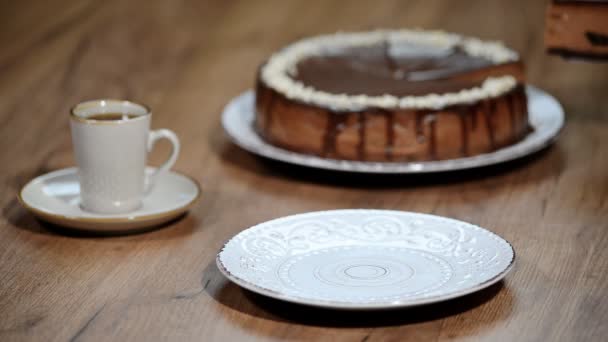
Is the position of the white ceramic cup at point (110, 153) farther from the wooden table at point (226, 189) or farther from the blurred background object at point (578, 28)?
the blurred background object at point (578, 28)

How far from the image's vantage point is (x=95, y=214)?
1.52 meters

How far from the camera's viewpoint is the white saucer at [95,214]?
1484 mm

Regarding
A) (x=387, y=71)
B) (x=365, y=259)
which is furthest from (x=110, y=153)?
(x=387, y=71)

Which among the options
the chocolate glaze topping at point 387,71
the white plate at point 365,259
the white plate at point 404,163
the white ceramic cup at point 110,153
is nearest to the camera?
the white plate at point 365,259

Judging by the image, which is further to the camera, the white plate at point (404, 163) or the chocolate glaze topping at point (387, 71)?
the chocolate glaze topping at point (387, 71)

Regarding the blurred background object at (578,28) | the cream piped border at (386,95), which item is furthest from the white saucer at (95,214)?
the blurred background object at (578,28)

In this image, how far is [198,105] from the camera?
2.23 metres

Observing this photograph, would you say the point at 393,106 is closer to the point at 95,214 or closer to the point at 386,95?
the point at 386,95

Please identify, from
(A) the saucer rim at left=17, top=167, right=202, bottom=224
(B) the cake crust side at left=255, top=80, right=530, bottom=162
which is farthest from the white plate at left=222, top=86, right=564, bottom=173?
(A) the saucer rim at left=17, top=167, right=202, bottom=224

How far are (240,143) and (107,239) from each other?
43 cm

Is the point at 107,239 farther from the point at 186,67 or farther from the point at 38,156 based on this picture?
the point at 186,67

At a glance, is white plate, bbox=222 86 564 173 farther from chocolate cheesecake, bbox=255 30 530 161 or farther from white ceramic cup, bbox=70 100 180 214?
white ceramic cup, bbox=70 100 180 214

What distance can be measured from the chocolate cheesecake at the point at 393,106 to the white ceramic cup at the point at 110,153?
0.35 metres

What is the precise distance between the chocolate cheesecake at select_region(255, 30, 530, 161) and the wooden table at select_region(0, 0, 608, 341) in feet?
0.23
